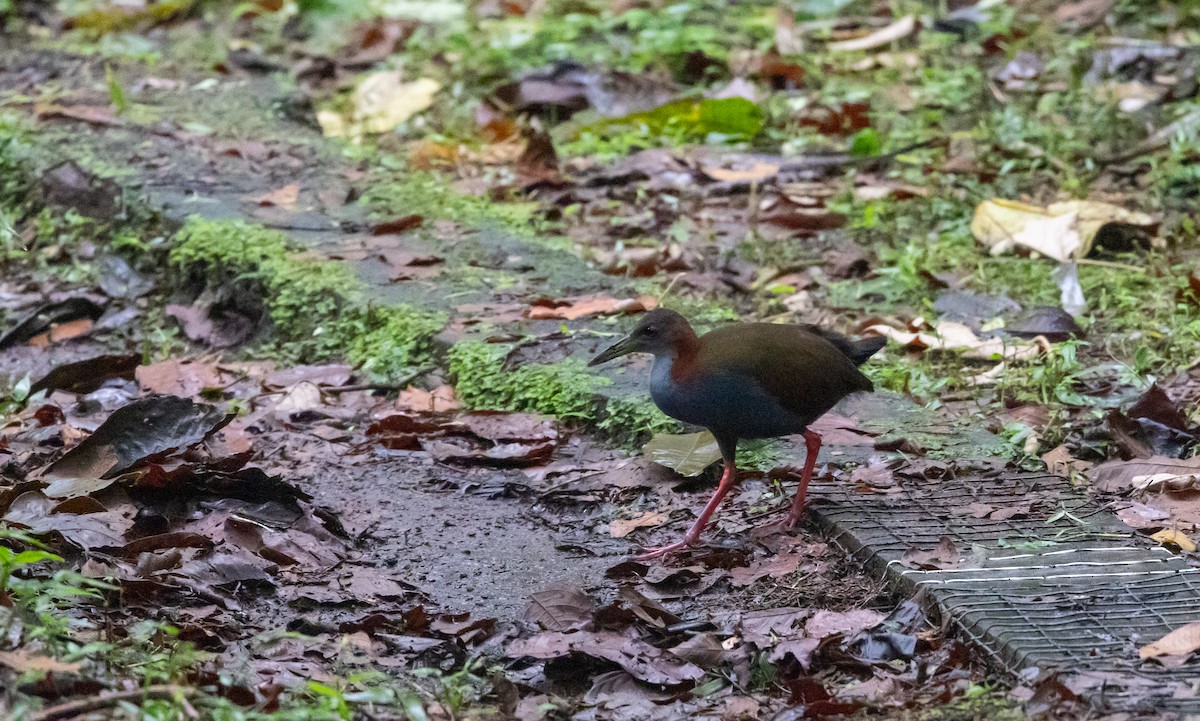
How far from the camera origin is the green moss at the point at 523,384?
15.7 ft

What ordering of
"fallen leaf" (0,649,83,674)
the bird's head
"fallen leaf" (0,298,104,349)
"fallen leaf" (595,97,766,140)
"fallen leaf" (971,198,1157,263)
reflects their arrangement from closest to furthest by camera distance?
1. "fallen leaf" (0,649,83,674)
2. the bird's head
3. "fallen leaf" (0,298,104,349)
4. "fallen leaf" (971,198,1157,263)
5. "fallen leaf" (595,97,766,140)

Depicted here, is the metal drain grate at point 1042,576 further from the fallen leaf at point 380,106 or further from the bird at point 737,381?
the fallen leaf at point 380,106

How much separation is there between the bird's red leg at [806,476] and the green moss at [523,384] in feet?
2.72

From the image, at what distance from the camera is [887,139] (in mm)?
7277

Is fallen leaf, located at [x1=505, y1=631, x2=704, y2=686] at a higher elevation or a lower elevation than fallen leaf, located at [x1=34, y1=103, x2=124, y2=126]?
lower

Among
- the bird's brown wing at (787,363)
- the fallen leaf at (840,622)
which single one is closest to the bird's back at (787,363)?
the bird's brown wing at (787,363)

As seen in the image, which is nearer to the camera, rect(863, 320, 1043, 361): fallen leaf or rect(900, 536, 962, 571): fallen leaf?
rect(900, 536, 962, 571): fallen leaf

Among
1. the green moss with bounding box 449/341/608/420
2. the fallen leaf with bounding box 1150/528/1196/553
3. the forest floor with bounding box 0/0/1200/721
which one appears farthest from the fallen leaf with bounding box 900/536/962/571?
the green moss with bounding box 449/341/608/420

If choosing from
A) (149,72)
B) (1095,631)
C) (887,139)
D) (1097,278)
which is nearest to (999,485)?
(1095,631)

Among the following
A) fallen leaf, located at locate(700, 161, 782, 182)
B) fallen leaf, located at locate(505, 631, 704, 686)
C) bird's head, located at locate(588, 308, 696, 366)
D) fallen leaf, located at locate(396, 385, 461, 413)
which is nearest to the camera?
fallen leaf, located at locate(505, 631, 704, 686)

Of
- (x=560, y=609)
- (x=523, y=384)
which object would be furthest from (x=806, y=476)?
(x=523, y=384)

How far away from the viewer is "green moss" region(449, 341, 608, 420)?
15.7ft

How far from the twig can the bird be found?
1637 millimetres

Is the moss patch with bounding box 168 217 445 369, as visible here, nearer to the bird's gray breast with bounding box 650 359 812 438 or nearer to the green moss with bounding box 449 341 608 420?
the green moss with bounding box 449 341 608 420
